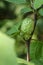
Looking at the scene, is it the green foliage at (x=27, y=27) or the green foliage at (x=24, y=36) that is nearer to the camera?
the green foliage at (x=24, y=36)

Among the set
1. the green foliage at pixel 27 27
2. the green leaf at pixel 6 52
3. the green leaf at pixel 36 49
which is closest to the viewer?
the green leaf at pixel 6 52

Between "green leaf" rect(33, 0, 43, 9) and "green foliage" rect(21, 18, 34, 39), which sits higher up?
"green leaf" rect(33, 0, 43, 9)

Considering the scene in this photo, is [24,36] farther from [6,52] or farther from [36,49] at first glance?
[6,52]

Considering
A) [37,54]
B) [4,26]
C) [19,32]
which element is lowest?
[4,26]

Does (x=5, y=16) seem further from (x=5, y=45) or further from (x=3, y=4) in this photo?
(x=5, y=45)

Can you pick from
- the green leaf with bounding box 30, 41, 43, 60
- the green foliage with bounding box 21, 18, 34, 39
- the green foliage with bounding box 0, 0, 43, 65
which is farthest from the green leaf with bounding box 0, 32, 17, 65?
the green leaf with bounding box 30, 41, 43, 60

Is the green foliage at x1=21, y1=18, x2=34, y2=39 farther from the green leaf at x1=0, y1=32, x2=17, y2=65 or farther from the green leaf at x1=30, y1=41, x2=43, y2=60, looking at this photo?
the green leaf at x1=0, y1=32, x2=17, y2=65

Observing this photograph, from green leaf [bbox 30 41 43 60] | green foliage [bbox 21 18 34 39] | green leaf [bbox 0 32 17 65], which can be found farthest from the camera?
green leaf [bbox 30 41 43 60]

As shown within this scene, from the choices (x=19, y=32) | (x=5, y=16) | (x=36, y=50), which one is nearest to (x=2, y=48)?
(x=19, y=32)

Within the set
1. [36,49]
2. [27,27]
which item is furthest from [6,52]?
[36,49]

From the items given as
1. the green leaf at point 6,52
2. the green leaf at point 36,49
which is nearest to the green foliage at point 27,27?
the green leaf at point 36,49

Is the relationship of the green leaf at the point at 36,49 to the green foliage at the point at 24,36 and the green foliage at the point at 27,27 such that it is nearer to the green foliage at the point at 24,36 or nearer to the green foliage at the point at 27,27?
the green foliage at the point at 24,36
